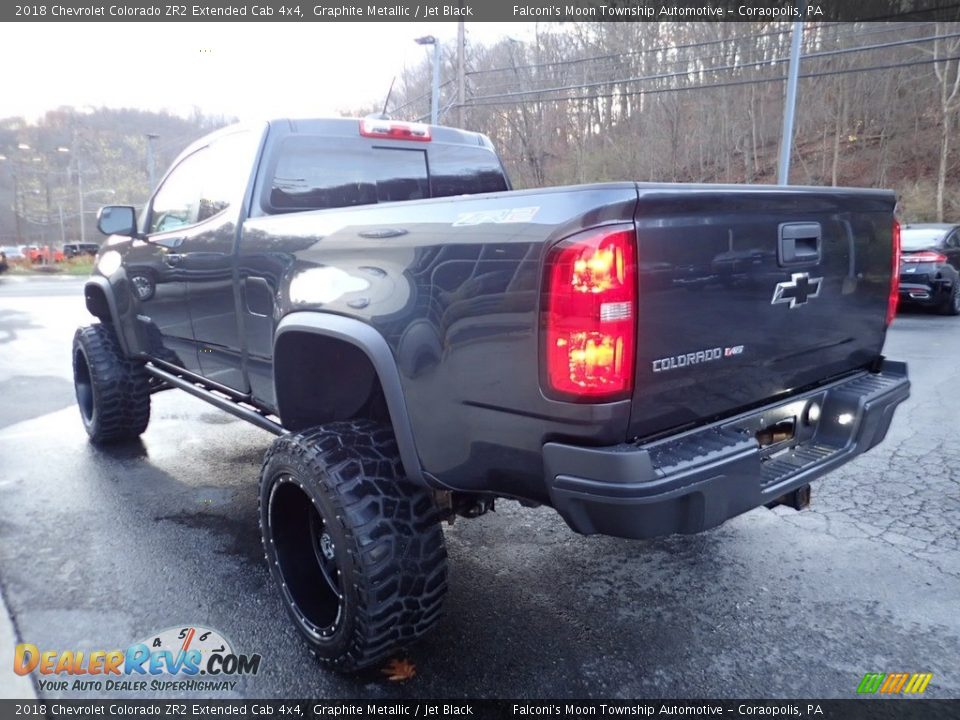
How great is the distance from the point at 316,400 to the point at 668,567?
179cm

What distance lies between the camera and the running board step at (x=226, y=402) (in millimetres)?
3217

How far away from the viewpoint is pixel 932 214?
24.2 meters

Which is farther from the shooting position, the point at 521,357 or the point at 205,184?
the point at 205,184

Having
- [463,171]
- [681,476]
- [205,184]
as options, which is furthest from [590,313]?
[205,184]

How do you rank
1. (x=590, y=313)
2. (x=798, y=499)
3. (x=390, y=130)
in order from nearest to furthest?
(x=590, y=313) → (x=798, y=499) → (x=390, y=130)

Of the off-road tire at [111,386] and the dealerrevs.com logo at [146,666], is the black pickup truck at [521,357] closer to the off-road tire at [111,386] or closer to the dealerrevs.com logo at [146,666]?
the dealerrevs.com logo at [146,666]

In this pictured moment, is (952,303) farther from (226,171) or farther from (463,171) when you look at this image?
(226,171)

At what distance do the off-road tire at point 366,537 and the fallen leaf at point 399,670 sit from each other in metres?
0.18

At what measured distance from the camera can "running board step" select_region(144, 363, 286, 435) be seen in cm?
322

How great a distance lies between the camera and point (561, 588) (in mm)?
3078

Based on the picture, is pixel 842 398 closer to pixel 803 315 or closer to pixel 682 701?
pixel 803 315

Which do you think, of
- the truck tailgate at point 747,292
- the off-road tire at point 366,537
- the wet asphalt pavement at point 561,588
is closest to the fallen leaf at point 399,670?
the wet asphalt pavement at point 561,588

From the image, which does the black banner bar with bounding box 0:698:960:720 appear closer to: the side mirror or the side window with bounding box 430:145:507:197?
the side window with bounding box 430:145:507:197

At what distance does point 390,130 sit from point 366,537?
2314 mm
